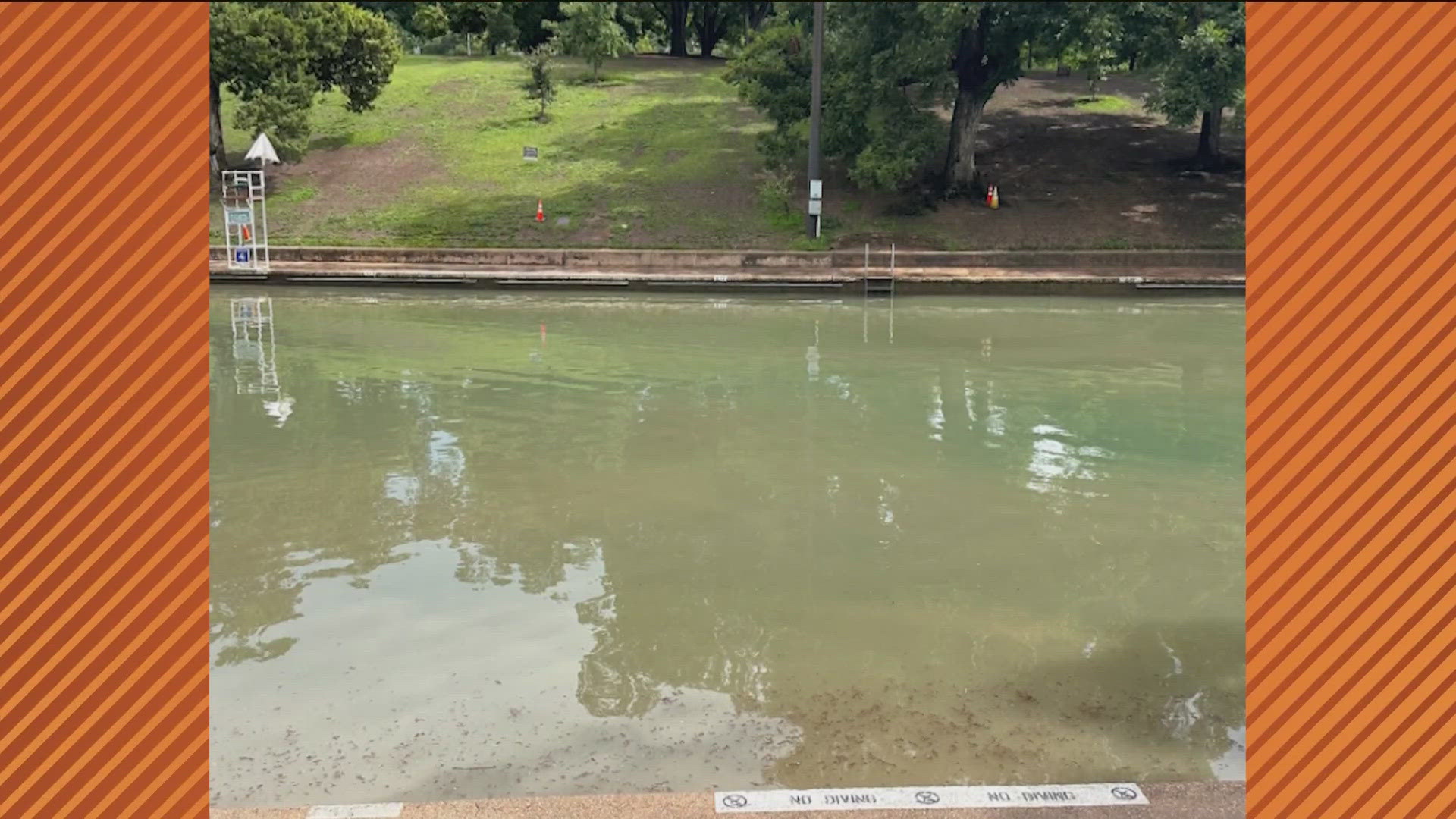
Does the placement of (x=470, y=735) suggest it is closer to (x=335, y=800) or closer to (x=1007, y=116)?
(x=335, y=800)

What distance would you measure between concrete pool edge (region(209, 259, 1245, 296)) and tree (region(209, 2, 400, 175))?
24.5 feet

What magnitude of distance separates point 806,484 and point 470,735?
4413 mm

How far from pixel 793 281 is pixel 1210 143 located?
545 inches

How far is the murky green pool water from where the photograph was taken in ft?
14.8

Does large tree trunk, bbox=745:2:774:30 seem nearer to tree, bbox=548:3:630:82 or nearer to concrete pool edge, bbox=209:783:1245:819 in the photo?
tree, bbox=548:3:630:82

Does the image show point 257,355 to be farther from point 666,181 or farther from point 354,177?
point 354,177

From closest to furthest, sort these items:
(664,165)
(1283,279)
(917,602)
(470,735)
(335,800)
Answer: (1283,279) → (335,800) → (470,735) → (917,602) → (664,165)

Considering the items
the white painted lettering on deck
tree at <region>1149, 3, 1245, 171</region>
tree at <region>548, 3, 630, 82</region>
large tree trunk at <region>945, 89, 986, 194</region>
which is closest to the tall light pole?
large tree trunk at <region>945, 89, 986, 194</region>

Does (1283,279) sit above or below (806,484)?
above

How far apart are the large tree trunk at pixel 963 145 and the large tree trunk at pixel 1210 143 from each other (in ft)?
20.0

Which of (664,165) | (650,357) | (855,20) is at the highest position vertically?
(855,20)

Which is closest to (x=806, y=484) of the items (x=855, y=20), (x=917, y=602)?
(x=917, y=602)

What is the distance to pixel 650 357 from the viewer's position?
568 inches

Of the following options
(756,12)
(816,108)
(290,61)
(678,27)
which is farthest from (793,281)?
(756,12)
